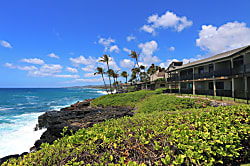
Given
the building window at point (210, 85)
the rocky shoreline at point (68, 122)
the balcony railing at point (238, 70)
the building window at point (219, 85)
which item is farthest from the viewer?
the building window at point (210, 85)

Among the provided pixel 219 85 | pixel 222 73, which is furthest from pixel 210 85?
pixel 222 73

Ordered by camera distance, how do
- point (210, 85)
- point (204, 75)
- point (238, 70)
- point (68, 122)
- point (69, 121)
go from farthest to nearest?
point (210, 85) → point (204, 75) → point (238, 70) → point (69, 121) → point (68, 122)

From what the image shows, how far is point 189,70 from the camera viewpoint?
2730 centimetres

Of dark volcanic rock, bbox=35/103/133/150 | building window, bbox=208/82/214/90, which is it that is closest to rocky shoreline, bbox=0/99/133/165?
dark volcanic rock, bbox=35/103/133/150

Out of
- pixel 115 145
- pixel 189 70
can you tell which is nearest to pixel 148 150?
pixel 115 145

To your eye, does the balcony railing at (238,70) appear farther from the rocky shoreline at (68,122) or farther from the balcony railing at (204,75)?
the rocky shoreline at (68,122)

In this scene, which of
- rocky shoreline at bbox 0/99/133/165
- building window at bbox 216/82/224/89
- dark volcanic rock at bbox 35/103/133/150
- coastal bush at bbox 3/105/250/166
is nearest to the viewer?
coastal bush at bbox 3/105/250/166

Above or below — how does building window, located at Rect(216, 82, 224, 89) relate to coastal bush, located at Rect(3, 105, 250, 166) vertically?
above

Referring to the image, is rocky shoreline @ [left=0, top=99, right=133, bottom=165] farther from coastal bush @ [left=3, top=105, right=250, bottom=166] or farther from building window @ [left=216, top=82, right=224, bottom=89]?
building window @ [left=216, top=82, right=224, bottom=89]

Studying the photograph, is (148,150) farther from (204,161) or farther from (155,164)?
(204,161)

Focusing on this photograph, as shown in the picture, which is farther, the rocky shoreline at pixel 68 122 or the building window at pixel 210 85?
the building window at pixel 210 85

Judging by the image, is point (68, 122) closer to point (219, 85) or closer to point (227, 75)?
point (227, 75)

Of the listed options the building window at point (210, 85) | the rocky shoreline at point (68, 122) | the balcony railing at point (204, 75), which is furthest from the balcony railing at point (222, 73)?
the rocky shoreline at point (68, 122)

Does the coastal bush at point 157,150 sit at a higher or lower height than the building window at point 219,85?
lower
